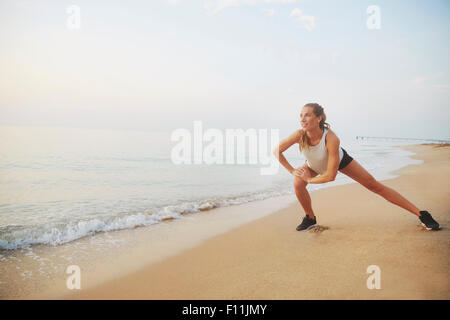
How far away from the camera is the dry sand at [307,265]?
2.39 m

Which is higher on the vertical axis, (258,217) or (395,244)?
(395,244)

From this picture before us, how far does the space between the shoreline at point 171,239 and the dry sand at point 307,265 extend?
48 millimetres

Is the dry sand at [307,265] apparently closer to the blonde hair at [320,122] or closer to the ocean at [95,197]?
the blonde hair at [320,122]

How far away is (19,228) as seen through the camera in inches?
197

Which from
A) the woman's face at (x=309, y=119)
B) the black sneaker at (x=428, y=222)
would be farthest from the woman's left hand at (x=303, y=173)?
the black sneaker at (x=428, y=222)

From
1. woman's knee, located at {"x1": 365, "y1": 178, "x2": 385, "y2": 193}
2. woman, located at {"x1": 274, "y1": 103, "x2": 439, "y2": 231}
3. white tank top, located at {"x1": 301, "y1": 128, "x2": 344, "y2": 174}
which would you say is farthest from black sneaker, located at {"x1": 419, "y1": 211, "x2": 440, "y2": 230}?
white tank top, located at {"x1": 301, "y1": 128, "x2": 344, "y2": 174}

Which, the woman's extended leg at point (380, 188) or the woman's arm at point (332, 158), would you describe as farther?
the woman's extended leg at point (380, 188)

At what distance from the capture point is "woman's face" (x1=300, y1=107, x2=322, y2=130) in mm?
3547

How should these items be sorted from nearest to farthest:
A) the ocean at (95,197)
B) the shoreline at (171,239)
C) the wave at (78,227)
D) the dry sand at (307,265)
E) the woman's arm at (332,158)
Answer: the dry sand at (307,265)
the shoreline at (171,239)
the woman's arm at (332,158)
the wave at (78,227)
the ocean at (95,197)

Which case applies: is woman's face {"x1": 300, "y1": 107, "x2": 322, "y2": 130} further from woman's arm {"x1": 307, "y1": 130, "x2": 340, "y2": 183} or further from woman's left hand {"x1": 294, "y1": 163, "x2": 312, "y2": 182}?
woman's left hand {"x1": 294, "y1": 163, "x2": 312, "y2": 182}
